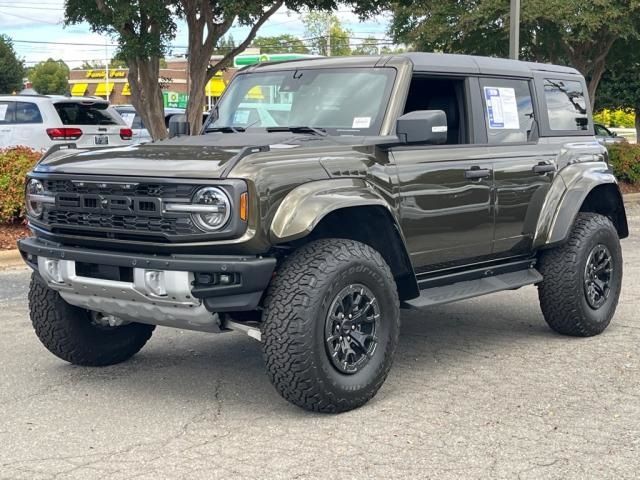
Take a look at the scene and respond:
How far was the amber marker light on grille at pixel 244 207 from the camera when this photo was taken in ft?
14.7

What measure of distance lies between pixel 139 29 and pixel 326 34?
244 ft

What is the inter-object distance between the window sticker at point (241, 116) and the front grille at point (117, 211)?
146 centimetres

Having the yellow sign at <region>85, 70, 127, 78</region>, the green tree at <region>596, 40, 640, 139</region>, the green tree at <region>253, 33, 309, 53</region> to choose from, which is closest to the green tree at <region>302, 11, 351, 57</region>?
the green tree at <region>253, 33, 309, 53</region>

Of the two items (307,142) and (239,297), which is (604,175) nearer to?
(307,142)

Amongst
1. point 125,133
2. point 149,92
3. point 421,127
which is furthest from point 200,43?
point 421,127

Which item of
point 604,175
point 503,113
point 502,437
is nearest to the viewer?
point 502,437

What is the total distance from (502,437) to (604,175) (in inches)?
116

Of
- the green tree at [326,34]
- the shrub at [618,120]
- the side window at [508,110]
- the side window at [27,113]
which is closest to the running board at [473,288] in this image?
the side window at [508,110]

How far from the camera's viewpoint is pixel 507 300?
815 centimetres

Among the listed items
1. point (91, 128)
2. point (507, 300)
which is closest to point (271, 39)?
point (91, 128)

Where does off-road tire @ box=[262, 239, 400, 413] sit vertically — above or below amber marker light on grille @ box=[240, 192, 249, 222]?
below

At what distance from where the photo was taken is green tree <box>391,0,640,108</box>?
61.3 ft

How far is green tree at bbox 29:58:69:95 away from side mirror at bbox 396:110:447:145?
102554 mm

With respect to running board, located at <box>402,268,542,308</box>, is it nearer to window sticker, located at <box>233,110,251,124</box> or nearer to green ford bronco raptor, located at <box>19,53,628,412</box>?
green ford bronco raptor, located at <box>19,53,628,412</box>
